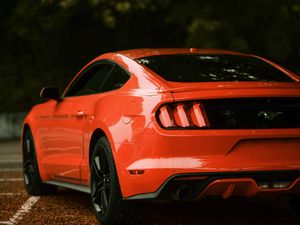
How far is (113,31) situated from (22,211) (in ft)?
61.6

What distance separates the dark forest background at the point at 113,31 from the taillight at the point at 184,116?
1600 centimetres

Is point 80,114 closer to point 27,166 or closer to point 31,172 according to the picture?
point 31,172

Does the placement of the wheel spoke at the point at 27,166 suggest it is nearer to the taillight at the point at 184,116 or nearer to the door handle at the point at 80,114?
the door handle at the point at 80,114

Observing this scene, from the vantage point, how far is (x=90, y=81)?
25.8 ft

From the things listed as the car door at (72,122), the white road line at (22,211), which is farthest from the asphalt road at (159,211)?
the car door at (72,122)

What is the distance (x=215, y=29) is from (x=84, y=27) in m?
5.18

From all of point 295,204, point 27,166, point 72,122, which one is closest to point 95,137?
point 72,122

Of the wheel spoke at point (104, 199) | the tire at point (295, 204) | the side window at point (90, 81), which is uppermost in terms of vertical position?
the side window at point (90, 81)

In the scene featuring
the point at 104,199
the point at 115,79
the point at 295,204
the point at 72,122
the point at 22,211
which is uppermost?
the point at 115,79

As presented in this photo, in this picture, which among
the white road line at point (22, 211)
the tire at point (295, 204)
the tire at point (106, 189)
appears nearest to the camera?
the tire at point (106, 189)

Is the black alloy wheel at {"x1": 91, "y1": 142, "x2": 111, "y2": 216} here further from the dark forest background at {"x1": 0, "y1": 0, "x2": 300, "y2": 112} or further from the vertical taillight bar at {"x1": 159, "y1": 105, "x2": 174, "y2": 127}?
the dark forest background at {"x1": 0, "y1": 0, "x2": 300, "y2": 112}

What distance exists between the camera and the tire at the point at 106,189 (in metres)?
6.37

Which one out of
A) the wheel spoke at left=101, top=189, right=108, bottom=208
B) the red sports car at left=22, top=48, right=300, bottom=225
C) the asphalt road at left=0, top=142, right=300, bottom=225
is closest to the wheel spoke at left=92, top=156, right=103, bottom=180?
the red sports car at left=22, top=48, right=300, bottom=225

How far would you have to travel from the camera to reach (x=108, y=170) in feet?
21.7
